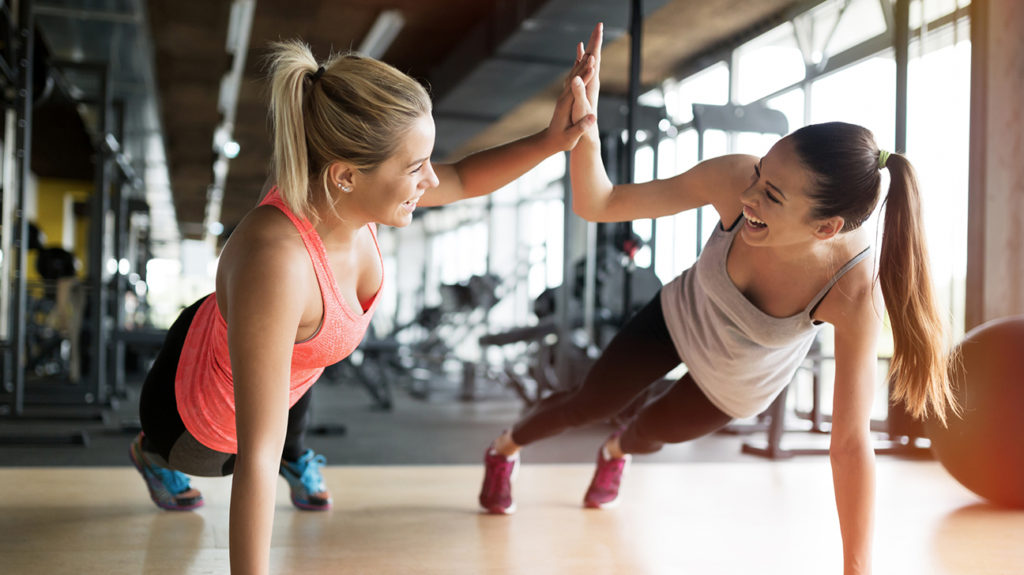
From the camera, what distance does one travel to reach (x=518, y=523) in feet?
6.58

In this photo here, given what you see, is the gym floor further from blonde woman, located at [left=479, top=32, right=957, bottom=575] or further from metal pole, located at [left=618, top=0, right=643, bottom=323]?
metal pole, located at [left=618, top=0, right=643, bottom=323]

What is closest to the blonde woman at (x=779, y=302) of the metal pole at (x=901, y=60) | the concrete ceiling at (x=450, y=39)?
the metal pole at (x=901, y=60)

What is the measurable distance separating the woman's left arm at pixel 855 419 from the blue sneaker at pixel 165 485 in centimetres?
152

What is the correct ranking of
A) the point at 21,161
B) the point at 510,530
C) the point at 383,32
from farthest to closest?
the point at 383,32
the point at 21,161
the point at 510,530

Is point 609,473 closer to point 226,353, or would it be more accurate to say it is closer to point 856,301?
point 856,301

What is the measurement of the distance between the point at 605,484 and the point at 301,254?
4.30 feet

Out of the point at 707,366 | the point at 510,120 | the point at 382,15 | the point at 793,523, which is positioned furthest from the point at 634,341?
the point at 510,120

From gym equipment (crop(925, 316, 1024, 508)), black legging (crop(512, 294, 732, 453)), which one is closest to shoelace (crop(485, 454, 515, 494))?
black legging (crop(512, 294, 732, 453))

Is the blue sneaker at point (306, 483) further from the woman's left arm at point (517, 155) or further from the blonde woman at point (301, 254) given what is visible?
the woman's left arm at point (517, 155)

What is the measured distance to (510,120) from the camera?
9109mm

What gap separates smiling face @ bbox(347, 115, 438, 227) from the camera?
→ 1246 millimetres

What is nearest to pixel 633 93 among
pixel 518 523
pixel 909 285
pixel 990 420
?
pixel 990 420

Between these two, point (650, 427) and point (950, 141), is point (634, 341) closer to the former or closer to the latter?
point (650, 427)

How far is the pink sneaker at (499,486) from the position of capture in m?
2.11
